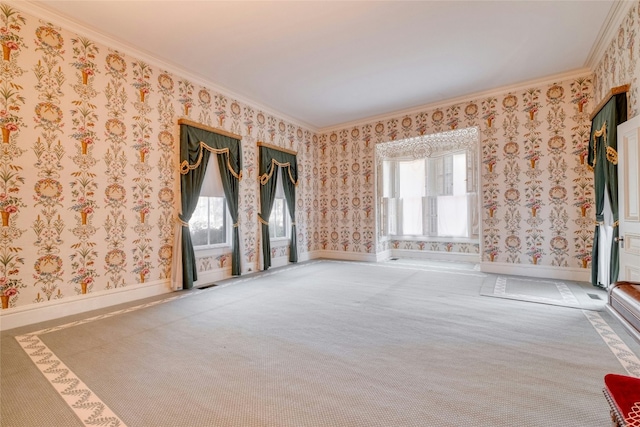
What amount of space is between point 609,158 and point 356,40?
127 inches

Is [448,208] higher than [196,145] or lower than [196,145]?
lower

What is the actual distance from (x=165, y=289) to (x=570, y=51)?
650 centimetres

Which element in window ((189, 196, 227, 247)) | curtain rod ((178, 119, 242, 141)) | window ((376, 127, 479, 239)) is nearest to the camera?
curtain rod ((178, 119, 242, 141))

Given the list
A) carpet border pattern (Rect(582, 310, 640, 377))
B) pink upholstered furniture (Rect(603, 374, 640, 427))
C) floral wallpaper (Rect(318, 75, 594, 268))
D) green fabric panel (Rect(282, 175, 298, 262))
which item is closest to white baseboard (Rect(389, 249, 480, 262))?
floral wallpaper (Rect(318, 75, 594, 268))

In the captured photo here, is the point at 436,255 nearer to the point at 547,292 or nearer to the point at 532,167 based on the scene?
the point at 532,167

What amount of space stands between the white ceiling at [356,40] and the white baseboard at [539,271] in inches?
122

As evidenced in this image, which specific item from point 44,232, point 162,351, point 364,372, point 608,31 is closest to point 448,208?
point 608,31

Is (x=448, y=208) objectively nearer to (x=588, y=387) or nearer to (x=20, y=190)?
(x=588, y=387)

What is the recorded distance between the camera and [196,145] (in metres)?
4.54

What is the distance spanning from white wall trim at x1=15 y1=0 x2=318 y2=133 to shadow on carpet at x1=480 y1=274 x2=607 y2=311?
508cm

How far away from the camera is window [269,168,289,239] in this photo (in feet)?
20.4

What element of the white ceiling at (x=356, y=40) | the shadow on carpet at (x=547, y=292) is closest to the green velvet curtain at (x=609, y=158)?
the shadow on carpet at (x=547, y=292)

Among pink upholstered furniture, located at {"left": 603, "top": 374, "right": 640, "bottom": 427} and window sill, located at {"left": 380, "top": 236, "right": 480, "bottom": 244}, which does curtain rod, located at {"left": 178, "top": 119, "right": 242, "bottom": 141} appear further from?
pink upholstered furniture, located at {"left": 603, "top": 374, "right": 640, "bottom": 427}

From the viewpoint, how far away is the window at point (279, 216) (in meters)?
6.20
